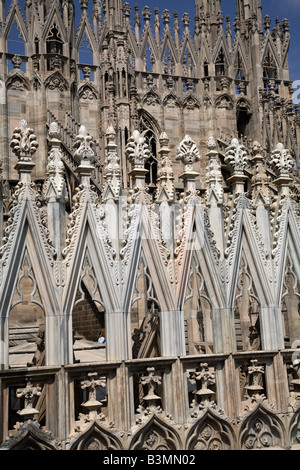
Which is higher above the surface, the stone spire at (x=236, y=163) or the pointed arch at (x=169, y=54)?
the pointed arch at (x=169, y=54)

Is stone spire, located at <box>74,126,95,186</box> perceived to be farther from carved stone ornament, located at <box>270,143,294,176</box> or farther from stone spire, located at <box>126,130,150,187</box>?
carved stone ornament, located at <box>270,143,294,176</box>

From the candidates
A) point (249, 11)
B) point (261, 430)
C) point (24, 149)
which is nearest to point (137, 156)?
point (24, 149)

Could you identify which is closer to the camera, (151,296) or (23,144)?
(23,144)

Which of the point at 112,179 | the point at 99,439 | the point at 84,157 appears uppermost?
the point at 84,157

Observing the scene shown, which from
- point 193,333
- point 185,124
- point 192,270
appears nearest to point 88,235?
point 192,270

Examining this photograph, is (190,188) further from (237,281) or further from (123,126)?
(123,126)

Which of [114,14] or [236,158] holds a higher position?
[114,14]

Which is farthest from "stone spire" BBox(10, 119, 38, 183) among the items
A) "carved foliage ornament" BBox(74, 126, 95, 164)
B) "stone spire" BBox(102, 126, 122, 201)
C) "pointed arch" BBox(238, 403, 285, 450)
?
"pointed arch" BBox(238, 403, 285, 450)

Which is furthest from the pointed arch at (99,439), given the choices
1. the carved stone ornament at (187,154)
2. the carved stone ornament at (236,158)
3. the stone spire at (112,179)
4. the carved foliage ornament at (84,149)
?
the carved stone ornament at (236,158)

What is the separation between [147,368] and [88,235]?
1.52m

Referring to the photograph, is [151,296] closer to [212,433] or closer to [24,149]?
[212,433]

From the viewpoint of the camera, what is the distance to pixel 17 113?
2772 centimetres

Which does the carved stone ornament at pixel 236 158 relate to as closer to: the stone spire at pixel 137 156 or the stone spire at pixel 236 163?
the stone spire at pixel 236 163

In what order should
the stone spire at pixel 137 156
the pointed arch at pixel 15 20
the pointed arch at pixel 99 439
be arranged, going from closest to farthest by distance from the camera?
1. the pointed arch at pixel 99 439
2. the stone spire at pixel 137 156
3. the pointed arch at pixel 15 20
